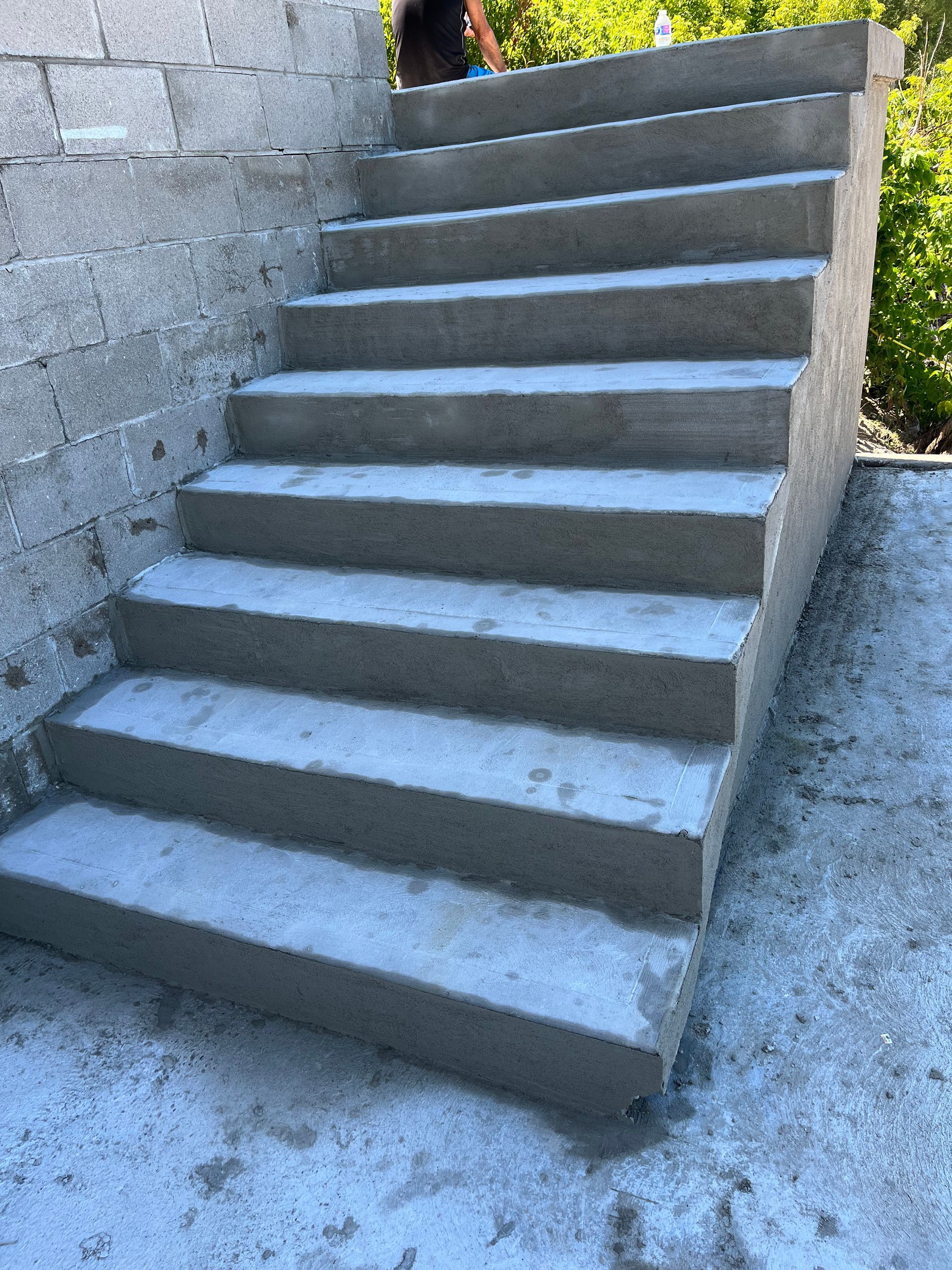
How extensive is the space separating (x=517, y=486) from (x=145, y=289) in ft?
3.92

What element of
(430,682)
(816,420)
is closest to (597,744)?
(430,682)

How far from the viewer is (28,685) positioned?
232cm

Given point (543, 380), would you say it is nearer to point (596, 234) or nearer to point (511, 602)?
point (596, 234)

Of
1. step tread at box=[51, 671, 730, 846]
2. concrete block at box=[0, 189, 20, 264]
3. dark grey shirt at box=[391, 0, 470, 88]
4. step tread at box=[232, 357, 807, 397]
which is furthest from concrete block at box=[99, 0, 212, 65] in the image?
dark grey shirt at box=[391, 0, 470, 88]

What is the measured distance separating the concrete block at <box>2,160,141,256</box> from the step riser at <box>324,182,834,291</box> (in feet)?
2.95

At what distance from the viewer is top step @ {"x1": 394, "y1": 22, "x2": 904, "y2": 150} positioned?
2740 mm

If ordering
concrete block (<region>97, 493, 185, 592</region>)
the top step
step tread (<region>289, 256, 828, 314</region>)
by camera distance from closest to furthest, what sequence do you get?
1. step tread (<region>289, 256, 828, 314</region>)
2. concrete block (<region>97, 493, 185, 592</region>)
3. the top step

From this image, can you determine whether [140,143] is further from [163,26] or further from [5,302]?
[5,302]

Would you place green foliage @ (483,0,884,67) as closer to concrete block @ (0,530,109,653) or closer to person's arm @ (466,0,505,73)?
person's arm @ (466,0,505,73)

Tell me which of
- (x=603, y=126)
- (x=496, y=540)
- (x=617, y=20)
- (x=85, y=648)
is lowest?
(x=85, y=648)

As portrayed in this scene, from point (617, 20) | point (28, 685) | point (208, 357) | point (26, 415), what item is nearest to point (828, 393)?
point (208, 357)

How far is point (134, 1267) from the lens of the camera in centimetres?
147

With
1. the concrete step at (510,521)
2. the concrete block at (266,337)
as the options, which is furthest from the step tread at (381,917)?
the concrete block at (266,337)

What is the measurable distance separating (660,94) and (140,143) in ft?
5.55
